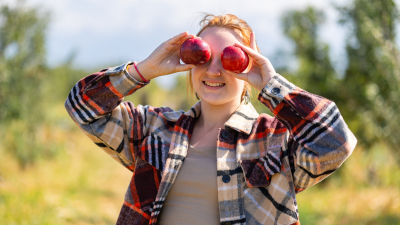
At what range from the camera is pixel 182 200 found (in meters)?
1.72

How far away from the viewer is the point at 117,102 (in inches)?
74.2

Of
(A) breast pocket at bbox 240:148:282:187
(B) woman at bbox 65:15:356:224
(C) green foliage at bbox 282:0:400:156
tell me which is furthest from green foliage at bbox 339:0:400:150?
(A) breast pocket at bbox 240:148:282:187

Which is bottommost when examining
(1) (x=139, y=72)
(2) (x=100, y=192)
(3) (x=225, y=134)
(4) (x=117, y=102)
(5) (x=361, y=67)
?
(3) (x=225, y=134)

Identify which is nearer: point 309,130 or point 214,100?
point 309,130

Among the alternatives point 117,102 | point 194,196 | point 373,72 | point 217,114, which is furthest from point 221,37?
point 373,72

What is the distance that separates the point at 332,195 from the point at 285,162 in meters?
5.68

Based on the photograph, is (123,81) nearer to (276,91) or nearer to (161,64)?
(161,64)

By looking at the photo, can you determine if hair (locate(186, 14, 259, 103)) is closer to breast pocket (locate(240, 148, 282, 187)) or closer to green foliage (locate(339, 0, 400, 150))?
breast pocket (locate(240, 148, 282, 187))

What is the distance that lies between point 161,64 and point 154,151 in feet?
1.50

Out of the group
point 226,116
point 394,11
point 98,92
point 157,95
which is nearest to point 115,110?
point 98,92

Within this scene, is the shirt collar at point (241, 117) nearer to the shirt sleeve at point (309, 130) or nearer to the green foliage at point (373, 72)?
the shirt sleeve at point (309, 130)

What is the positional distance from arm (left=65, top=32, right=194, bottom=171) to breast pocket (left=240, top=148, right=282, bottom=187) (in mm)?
602

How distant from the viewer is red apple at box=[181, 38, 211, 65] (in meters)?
1.77

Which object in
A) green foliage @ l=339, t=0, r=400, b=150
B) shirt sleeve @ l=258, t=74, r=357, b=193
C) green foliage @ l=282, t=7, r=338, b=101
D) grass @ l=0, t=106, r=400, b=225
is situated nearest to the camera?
shirt sleeve @ l=258, t=74, r=357, b=193
